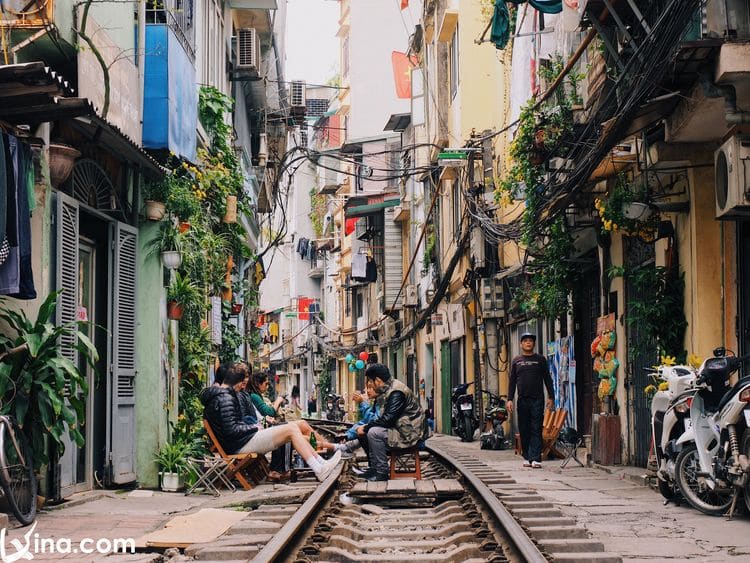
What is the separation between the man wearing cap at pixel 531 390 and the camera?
16.0m

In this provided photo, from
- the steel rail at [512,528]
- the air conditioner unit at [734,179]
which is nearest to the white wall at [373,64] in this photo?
the air conditioner unit at [734,179]

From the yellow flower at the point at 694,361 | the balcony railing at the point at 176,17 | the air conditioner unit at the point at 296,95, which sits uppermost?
the air conditioner unit at the point at 296,95

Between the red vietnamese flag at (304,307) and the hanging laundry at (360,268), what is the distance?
18.5 m

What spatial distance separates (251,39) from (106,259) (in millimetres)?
14397

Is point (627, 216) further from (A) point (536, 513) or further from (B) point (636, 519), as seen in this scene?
(A) point (536, 513)

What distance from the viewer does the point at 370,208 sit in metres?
48.7

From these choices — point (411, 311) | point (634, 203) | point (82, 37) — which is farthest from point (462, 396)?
point (411, 311)

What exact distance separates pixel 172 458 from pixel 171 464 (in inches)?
3.6

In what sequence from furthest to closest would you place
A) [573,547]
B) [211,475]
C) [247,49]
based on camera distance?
[247,49], [211,475], [573,547]

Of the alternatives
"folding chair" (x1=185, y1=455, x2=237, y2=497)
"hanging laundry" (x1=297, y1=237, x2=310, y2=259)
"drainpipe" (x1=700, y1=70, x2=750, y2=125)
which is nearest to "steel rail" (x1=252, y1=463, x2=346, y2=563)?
"folding chair" (x1=185, y1=455, x2=237, y2=497)

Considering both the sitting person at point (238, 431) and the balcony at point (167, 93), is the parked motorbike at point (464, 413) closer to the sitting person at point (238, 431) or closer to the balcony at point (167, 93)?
the balcony at point (167, 93)

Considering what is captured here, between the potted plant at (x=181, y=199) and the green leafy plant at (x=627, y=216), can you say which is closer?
the green leafy plant at (x=627, y=216)

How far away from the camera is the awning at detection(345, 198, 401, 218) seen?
47188 mm

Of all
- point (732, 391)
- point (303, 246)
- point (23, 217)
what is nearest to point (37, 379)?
point (23, 217)
